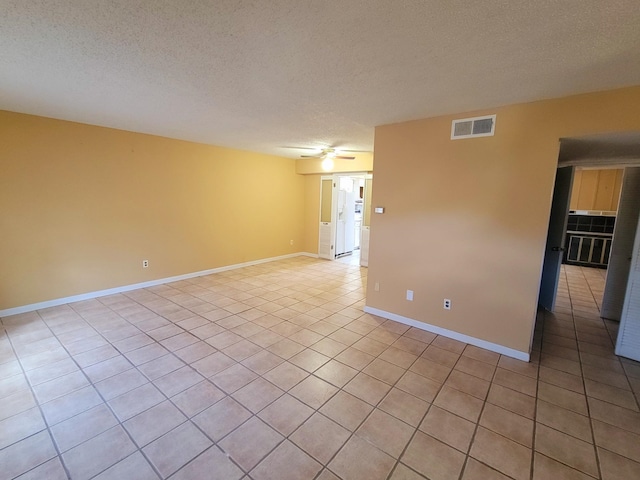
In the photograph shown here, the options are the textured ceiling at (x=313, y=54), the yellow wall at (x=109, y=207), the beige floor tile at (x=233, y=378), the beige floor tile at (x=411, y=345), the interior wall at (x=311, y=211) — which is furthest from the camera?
the interior wall at (x=311, y=211)

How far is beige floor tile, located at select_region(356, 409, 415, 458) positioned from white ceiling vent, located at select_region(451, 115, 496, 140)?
2.76m

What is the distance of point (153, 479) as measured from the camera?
152 cm

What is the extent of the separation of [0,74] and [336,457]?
3.90 meters

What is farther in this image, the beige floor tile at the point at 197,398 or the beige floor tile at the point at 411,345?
the beige floor tile at the point at 411,345

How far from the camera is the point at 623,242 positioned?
12.0 feet

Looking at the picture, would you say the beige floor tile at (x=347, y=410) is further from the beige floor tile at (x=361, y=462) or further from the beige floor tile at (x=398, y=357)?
the beige floor tile at (x=398, y=357)

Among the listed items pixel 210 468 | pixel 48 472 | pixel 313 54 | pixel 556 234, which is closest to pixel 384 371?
pixel 210 468

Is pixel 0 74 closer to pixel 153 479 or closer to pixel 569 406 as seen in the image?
pixel 153 479

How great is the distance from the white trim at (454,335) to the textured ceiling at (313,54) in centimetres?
243

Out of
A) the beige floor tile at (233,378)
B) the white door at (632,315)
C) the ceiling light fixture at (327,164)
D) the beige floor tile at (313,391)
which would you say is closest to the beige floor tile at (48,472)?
the beige floor tile at (233,378)

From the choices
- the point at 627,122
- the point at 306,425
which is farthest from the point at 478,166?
the point at 306,425

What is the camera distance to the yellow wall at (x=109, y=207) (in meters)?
3.45

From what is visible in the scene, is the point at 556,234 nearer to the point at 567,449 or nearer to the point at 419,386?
the point at 567,449

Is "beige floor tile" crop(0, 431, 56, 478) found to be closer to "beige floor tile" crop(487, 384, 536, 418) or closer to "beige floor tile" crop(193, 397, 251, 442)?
"beige floor tile" crop(193, 397, 251, 442)
